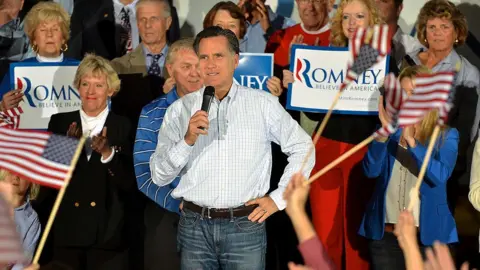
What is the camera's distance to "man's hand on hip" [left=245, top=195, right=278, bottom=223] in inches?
206

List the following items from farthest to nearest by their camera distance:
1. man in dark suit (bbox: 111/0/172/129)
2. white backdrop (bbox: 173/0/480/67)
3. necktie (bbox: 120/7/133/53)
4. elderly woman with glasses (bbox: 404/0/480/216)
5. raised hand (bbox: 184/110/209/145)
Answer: white backdrop (bbox: 173/0/480/67) < necktie (bbox: 120/7/133/53) < man in dark suit (bbox: 111/0/172/129) < elderly woman with glasses (bbox: 404/0/480/216) < raised hand (bbox: 184/110/209/145)

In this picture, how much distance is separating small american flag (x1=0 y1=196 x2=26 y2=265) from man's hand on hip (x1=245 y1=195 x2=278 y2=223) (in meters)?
1.73

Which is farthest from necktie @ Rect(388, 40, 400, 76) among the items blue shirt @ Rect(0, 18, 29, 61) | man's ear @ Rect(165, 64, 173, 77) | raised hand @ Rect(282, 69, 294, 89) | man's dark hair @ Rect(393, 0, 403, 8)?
blue shirt @ Rect(0, 18, 29, 61)

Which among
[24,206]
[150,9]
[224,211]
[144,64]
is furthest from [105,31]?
[224,211]

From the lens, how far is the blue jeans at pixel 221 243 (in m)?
5.21

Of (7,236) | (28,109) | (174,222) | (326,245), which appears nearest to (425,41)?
(326,245)

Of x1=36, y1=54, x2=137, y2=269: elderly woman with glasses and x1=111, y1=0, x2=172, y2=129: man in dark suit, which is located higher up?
x1=111, y1=0, x2=172, y2=129: man in dark suit

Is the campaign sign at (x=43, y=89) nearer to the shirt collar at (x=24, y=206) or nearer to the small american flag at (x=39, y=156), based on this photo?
the shirt collar at (x=24, y=206)

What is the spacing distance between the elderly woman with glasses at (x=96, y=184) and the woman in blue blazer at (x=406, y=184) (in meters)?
1.41

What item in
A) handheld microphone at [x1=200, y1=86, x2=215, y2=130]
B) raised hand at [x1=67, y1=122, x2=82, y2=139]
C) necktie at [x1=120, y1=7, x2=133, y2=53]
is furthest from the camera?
necktie at [x1=120, y1=7, x2=133, y2=53]

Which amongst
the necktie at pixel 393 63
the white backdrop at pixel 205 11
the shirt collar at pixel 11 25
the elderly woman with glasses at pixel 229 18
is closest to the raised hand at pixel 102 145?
the elderly woman with glasses at pixel 229 18

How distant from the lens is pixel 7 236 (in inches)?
144

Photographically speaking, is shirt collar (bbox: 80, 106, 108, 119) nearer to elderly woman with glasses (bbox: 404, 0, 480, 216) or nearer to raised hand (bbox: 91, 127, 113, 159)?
raised hand (bbox: 91, 127, 113, 159)

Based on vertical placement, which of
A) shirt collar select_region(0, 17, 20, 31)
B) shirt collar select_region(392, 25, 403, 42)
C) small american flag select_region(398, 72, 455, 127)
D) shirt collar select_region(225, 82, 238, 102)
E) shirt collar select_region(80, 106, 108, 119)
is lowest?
shirt collar select_region(80, 106, 108, 119)
